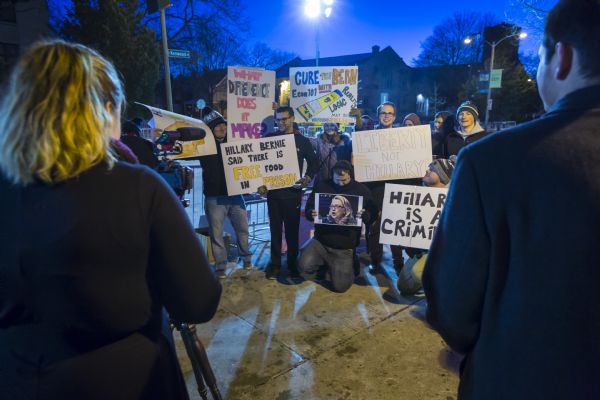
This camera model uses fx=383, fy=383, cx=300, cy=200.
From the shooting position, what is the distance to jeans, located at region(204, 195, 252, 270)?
4.85 m

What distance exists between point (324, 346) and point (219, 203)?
2.34 metres

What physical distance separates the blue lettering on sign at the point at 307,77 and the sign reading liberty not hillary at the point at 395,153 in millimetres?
1630

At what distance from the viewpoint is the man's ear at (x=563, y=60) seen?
1.01 m

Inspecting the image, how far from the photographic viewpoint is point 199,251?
3.81 feet

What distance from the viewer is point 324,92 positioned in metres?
6.05

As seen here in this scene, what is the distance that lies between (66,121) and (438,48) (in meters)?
58.8

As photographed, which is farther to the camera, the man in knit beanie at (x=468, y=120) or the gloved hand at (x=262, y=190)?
the gloved hand at (x=262, y=190)

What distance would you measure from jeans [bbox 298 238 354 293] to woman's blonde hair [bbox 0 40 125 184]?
11.8 ft

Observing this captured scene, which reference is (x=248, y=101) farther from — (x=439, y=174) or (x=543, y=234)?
(x=543, y=234)

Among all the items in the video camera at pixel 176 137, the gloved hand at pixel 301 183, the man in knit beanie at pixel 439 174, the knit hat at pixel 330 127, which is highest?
the knit hat at pixel 330 127

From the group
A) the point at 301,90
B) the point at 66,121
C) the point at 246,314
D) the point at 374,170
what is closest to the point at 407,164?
the point at 374,170

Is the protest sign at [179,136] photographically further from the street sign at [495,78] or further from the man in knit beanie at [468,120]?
the street sign at [495,78]

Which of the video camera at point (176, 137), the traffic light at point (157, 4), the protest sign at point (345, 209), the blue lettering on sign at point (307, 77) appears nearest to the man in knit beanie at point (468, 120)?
the protest sign at point (345, 209)

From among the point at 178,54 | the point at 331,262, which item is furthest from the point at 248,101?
the point at 178,54
